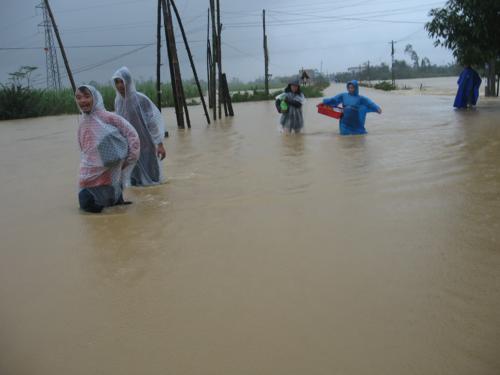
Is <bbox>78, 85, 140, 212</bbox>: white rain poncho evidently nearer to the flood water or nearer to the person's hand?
the flood water

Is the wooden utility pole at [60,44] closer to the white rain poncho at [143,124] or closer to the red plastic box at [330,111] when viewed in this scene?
the red plastic box at [330,111]

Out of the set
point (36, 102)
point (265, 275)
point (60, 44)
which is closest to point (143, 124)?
point (265, 275)

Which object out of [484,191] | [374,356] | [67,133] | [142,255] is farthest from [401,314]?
[67,133]

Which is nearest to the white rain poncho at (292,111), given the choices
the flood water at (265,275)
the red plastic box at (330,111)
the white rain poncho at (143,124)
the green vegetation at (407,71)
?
the red plastic box at (330,111)

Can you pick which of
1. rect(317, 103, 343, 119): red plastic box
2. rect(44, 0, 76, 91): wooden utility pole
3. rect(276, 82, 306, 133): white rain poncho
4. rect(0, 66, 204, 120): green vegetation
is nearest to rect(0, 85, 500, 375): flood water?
rect(317, 103, 343, 119): red plastic box

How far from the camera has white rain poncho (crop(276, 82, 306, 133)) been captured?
33.9 feet

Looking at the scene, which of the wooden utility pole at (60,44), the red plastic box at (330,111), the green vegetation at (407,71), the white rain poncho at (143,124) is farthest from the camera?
the green vegetation at (407,71)

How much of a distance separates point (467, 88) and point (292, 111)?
6.42 metres

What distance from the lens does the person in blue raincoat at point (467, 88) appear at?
46.1 feet

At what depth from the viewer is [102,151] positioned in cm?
469

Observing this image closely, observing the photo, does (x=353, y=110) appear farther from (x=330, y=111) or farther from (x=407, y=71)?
(x=407, y=71)

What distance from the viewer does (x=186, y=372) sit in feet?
6.91

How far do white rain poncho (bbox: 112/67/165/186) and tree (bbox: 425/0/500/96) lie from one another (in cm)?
978

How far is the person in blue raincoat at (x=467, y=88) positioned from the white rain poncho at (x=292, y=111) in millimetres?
6006
